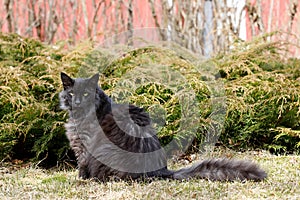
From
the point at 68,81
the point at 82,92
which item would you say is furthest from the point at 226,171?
the point at 68,81

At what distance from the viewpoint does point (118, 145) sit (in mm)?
2957

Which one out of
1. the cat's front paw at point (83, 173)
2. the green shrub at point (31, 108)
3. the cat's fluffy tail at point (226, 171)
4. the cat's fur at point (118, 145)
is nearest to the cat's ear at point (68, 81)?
the cat's fur at point (118, 145)

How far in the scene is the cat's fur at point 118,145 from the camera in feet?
9.51

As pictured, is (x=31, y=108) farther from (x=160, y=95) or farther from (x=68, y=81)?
(x=160, y=95)

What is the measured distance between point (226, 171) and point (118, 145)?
2.44 ft

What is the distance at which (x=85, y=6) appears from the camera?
6.76 metres

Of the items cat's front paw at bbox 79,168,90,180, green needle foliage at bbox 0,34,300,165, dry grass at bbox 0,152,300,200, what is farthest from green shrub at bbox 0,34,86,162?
cat's front paw at bbox 79,168,90,180

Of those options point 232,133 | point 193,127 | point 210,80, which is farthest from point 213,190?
point 210,80

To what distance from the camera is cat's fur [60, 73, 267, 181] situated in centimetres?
290

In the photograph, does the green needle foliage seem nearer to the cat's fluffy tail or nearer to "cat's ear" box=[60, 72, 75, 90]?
"cat's ear" box=[60, 72, 75, 90]

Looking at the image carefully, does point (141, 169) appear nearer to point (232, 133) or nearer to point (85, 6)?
point (232, 133)

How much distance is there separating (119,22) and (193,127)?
295 centimetres

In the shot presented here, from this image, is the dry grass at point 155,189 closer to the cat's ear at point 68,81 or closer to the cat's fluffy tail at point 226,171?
the cat's fluffy tail at point 226,171

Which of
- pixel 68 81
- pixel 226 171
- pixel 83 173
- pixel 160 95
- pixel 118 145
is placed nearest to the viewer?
pixel 226 171
